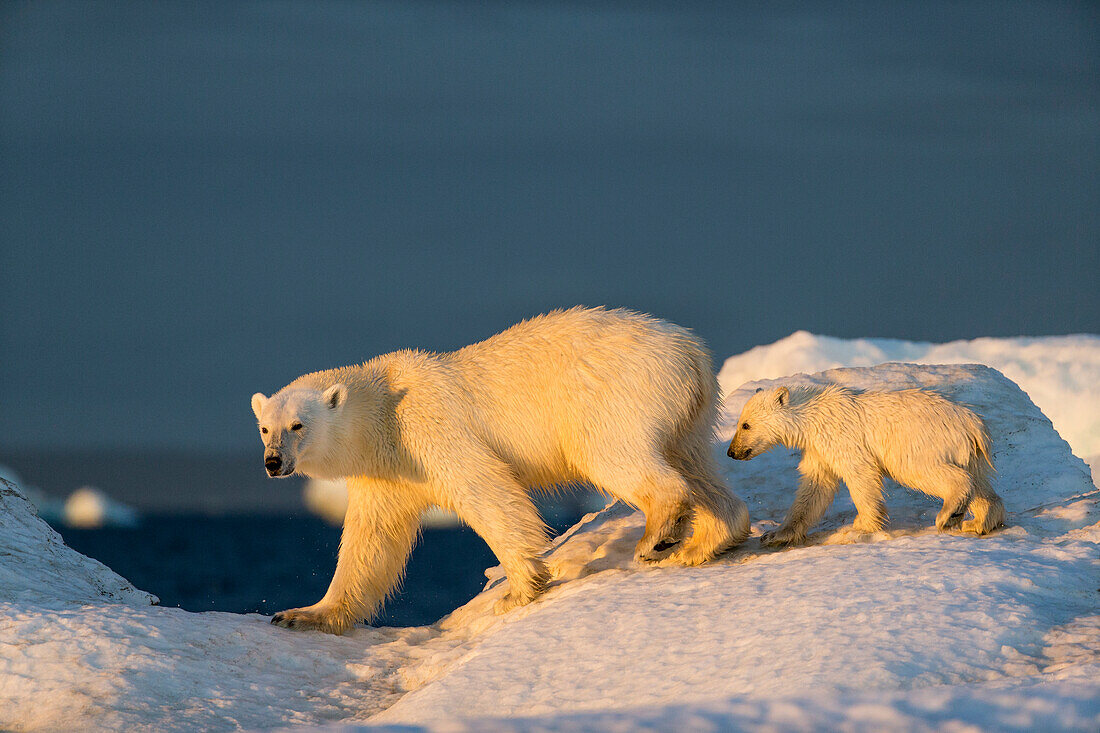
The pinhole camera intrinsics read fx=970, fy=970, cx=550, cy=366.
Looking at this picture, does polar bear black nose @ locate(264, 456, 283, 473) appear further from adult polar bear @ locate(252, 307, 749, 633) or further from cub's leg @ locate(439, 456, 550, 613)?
cub's leg @ locate(439, 456, 550, 613)

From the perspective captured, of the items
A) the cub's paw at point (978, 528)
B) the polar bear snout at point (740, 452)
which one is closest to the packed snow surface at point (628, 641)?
the cub's paw at point (978, 528)

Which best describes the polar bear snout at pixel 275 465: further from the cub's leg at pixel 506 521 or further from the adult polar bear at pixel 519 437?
the cub's leg at pixel 506 521

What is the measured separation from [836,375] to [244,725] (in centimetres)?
788

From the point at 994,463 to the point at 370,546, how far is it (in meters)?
6.04

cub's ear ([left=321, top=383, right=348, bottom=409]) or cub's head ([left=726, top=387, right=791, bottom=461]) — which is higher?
cub's ear ([left=321, top=383, right=348, bottom=409])

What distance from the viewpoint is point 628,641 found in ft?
19.5

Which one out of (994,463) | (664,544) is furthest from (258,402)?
(994,463)

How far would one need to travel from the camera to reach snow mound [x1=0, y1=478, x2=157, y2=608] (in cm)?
830

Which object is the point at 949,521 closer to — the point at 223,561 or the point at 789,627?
the point at 789,627

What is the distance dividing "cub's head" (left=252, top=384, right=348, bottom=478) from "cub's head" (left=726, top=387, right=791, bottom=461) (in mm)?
3506

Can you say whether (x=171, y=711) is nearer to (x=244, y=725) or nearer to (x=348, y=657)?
(x=244, y=725)

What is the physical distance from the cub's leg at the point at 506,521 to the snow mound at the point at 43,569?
3346mm

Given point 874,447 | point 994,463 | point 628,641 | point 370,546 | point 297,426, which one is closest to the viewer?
point 628,641

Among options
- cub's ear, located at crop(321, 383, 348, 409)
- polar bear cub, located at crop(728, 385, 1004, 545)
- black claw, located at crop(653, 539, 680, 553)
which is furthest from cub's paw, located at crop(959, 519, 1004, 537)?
cub's ear, located at crop(321, 383, 348, 409)
